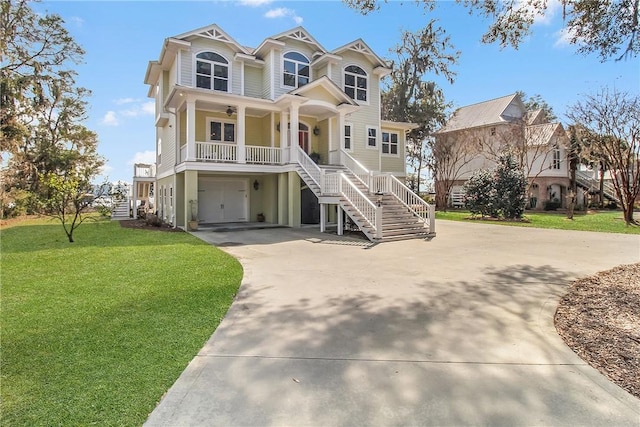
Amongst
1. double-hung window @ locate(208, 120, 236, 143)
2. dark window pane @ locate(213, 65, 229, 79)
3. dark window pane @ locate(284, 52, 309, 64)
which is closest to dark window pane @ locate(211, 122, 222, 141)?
double-hung window @ locate(208, 120, 236, 143)

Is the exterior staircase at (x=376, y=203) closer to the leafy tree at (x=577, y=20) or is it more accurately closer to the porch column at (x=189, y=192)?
the porch column at (x=189, y=192)

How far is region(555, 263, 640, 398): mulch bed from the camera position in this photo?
11.0 ft

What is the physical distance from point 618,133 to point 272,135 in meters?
17.3

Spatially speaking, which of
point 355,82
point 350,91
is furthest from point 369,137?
point 355,82

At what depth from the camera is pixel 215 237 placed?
12141mm

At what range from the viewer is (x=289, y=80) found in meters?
17.8

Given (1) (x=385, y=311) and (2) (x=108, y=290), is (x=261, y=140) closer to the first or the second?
(2) (x=108, y=290)

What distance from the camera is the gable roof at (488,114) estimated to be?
3029 cm

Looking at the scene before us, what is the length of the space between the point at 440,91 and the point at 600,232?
22.6m

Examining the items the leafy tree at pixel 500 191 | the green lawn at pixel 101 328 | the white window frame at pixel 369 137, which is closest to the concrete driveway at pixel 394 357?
the green lawn at pixel 101 328

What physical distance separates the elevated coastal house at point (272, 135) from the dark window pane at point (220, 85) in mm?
46

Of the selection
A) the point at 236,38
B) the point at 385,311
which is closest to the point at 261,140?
the point at 236,38

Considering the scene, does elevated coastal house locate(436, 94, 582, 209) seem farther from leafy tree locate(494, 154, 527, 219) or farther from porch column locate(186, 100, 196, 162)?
porch column locate(186, 100, 196, 162)

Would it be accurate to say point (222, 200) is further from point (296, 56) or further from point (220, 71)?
point (296, 56)
